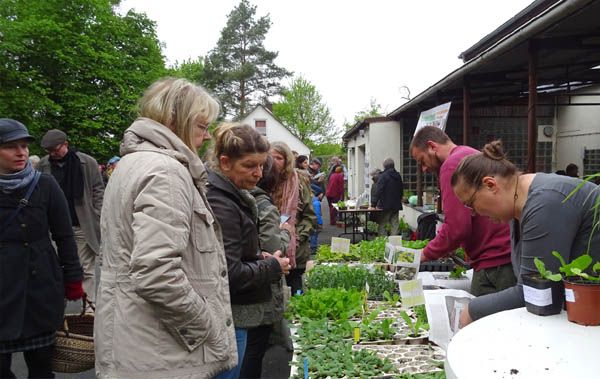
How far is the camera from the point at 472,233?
2.87 m

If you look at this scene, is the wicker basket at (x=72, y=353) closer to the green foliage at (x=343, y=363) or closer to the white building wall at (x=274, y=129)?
the green foliage at (x=343, y=363)

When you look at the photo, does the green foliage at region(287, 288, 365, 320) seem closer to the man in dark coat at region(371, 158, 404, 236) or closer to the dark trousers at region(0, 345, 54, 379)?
the dark trousers at region(0, 345, 54, 379)

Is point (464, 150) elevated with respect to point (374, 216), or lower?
elevated

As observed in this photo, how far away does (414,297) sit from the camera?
9.27 ft

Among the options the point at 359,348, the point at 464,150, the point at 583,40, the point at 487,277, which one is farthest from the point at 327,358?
the point at 583,40

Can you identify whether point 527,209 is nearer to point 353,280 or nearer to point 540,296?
point 540,296

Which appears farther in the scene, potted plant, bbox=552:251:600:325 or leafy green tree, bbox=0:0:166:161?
leafy green tree, bbox=0:0:166:161

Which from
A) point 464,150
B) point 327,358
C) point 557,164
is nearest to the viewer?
point 327,358

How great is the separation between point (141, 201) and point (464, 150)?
2.18 m

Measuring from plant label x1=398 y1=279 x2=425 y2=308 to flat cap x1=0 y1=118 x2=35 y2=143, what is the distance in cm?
231

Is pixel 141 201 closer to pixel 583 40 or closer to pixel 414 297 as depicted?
pixel 414 297

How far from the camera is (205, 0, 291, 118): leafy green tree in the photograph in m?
34.5

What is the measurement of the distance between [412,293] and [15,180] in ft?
7.57

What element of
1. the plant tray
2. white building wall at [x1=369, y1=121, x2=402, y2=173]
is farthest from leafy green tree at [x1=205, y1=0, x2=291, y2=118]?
the plant tray
